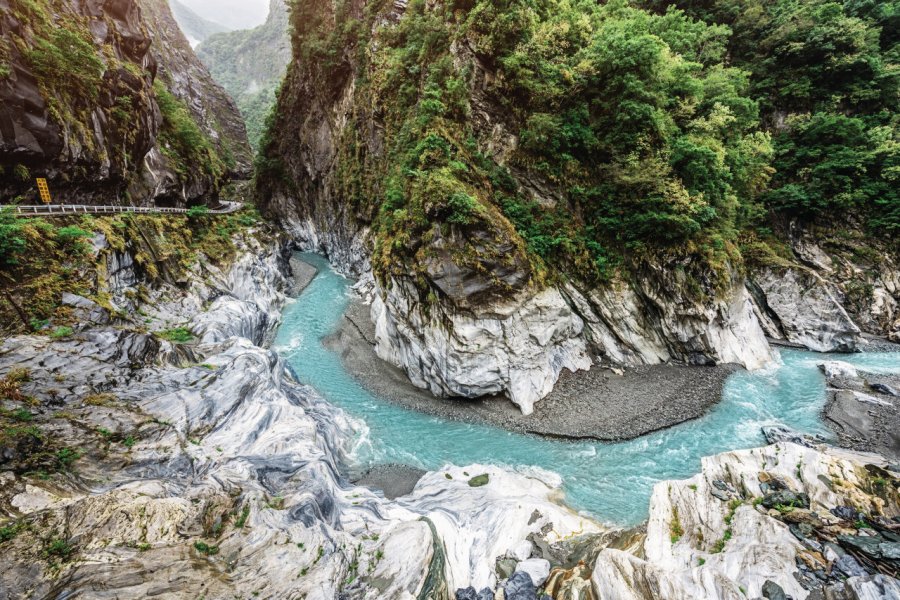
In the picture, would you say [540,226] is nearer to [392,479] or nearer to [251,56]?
[392,479]

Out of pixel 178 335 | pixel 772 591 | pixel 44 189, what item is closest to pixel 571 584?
pixel 772 591

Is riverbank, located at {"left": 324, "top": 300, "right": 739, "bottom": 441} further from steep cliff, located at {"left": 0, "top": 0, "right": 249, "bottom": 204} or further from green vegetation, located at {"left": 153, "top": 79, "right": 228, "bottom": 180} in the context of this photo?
green vegetation, located at {"left": 153, "top": 79, "right": 228, "bottom": 180}

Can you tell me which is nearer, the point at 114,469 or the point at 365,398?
the point at 114,469

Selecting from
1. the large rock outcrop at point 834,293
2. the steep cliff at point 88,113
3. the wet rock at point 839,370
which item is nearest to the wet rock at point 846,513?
the wet rock at point 839,370

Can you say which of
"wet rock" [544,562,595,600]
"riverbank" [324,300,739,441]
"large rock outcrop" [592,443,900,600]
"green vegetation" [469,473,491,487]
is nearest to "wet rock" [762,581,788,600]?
"large rock outcrop" [592,443,900,600]

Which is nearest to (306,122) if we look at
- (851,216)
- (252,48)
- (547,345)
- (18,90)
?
(18,90)

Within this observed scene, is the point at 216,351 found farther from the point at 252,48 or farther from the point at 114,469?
the point at 252,48

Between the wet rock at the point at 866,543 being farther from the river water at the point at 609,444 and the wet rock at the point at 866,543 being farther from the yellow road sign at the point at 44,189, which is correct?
the yellow road sign at the point at 44,189
